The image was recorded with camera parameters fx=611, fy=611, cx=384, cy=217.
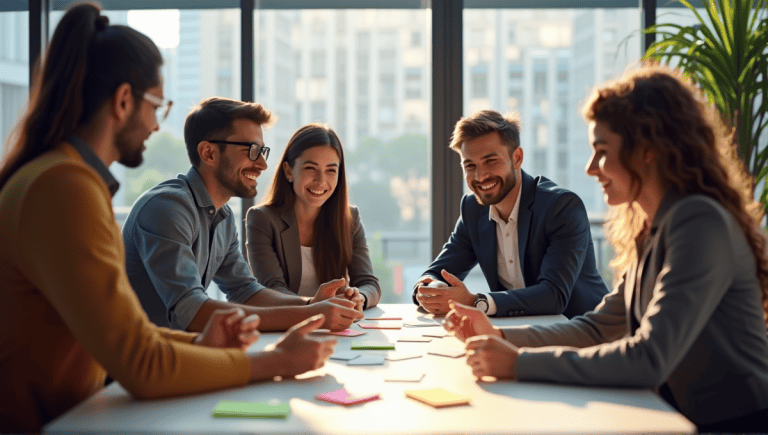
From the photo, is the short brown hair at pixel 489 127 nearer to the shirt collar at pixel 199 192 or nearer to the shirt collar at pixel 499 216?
the shirt collar at pixel 499 216

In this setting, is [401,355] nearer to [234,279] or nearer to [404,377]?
[404,377]

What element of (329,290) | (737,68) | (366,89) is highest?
(366,89)

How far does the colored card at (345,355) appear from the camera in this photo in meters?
1.58

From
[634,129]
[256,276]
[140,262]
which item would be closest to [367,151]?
[256,276]

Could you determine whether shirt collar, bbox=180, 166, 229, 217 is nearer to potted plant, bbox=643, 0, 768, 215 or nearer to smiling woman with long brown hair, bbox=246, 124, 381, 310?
smiling woman with long brown hair, bbox=246, 124, 381, 310

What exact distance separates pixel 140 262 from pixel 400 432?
1419 mm

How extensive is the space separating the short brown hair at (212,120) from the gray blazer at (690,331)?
1544mm

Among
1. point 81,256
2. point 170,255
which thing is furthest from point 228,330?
point 170,255

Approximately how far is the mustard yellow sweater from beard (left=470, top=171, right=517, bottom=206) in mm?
1761

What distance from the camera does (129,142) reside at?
1.40 metres

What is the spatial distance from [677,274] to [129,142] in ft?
4.04

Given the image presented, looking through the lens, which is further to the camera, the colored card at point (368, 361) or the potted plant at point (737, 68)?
A: the potted plant at point (737, 68)

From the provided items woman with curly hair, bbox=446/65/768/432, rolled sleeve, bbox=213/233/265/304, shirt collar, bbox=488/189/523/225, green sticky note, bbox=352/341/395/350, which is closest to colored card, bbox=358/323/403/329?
green sticky note, bbox=352/341/395/350

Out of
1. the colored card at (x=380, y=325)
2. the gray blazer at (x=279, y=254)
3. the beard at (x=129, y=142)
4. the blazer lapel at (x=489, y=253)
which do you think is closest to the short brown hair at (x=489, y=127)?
the blazer lapel at (x=489, y=253)
